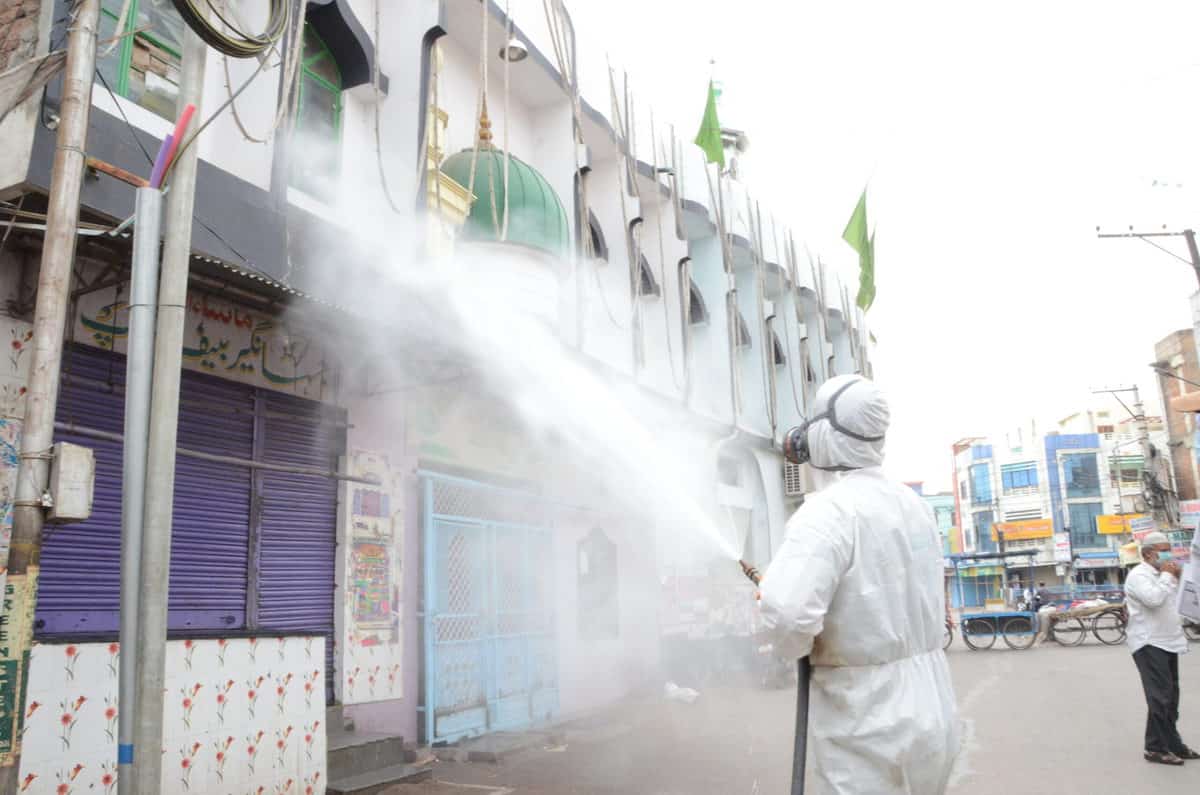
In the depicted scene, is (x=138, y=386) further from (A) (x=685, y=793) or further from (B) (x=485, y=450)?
(B) (x=485, y=450)

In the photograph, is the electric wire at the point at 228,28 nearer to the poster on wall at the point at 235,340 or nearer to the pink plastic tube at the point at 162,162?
the pink plastic tube at the point at 162,162

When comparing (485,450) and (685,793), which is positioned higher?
(485,450)

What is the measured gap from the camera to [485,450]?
10508 millimetres

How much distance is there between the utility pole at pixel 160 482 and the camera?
3.46m

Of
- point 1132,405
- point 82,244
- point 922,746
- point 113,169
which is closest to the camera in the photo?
point 922,746

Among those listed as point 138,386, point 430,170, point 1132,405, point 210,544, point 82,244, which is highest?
point 1132,405

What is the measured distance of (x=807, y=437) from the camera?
10.6 ft

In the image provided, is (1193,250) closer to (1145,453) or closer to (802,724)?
(802,724)

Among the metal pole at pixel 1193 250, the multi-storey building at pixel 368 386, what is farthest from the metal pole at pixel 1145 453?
the multi-storey building at pixel 368 386

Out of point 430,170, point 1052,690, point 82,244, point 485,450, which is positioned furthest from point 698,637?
point 82,244

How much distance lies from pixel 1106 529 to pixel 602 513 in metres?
48.1

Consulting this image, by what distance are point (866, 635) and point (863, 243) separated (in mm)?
11496

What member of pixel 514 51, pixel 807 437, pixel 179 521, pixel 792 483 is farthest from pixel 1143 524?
pixel 807 437

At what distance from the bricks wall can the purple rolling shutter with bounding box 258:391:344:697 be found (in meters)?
3.07
